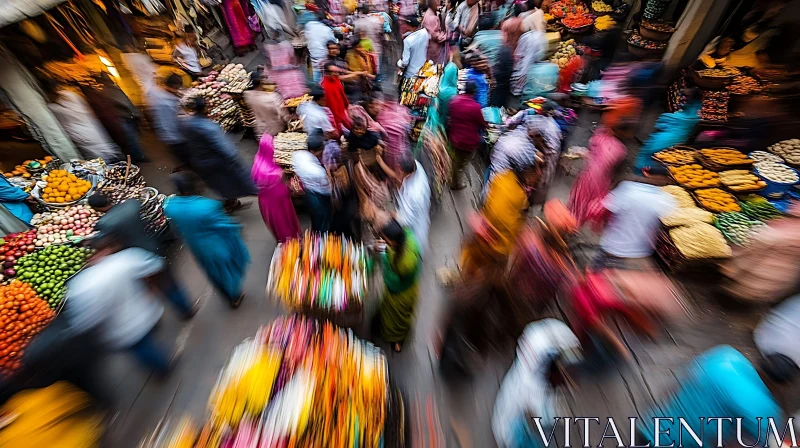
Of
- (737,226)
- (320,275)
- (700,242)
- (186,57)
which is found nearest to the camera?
(320,275)

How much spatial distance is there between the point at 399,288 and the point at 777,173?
18.4ft

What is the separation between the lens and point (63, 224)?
4414 millimetres

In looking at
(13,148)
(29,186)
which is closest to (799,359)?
(29,186)

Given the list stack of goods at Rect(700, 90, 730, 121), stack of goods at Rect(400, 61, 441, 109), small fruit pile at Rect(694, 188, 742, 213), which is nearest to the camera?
small fruit pile at Rect(694, 188, 742, 213)

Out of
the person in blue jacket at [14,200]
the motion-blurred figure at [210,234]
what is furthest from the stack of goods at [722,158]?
the person in blue jacket at [14,200]

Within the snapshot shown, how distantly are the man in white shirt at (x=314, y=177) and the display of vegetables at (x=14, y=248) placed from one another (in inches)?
126

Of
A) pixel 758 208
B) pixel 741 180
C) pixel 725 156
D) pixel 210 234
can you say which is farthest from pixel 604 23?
pixel 210 234

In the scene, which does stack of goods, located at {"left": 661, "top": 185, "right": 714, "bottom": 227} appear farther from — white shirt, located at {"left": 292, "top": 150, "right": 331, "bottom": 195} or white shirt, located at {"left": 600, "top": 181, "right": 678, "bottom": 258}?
white shirt, located at {"left": 292, "top": 150, "right": 331, "bottom": 195}

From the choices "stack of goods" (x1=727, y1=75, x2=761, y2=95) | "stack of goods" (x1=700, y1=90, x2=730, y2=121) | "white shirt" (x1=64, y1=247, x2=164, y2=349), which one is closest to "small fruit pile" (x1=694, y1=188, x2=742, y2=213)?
"stack of goods" (x1=700, y1=90, x2=730, y2=121)

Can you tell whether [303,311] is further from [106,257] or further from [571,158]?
[571,158]

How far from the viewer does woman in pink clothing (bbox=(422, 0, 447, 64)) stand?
26.1ft

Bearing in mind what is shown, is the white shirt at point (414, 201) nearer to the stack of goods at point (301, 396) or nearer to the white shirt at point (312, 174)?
the white shirt at point (312, 174)

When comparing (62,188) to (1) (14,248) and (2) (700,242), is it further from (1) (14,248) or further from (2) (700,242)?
(2) (700,242)

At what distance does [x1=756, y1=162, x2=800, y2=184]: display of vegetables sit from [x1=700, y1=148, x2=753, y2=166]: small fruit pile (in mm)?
174
